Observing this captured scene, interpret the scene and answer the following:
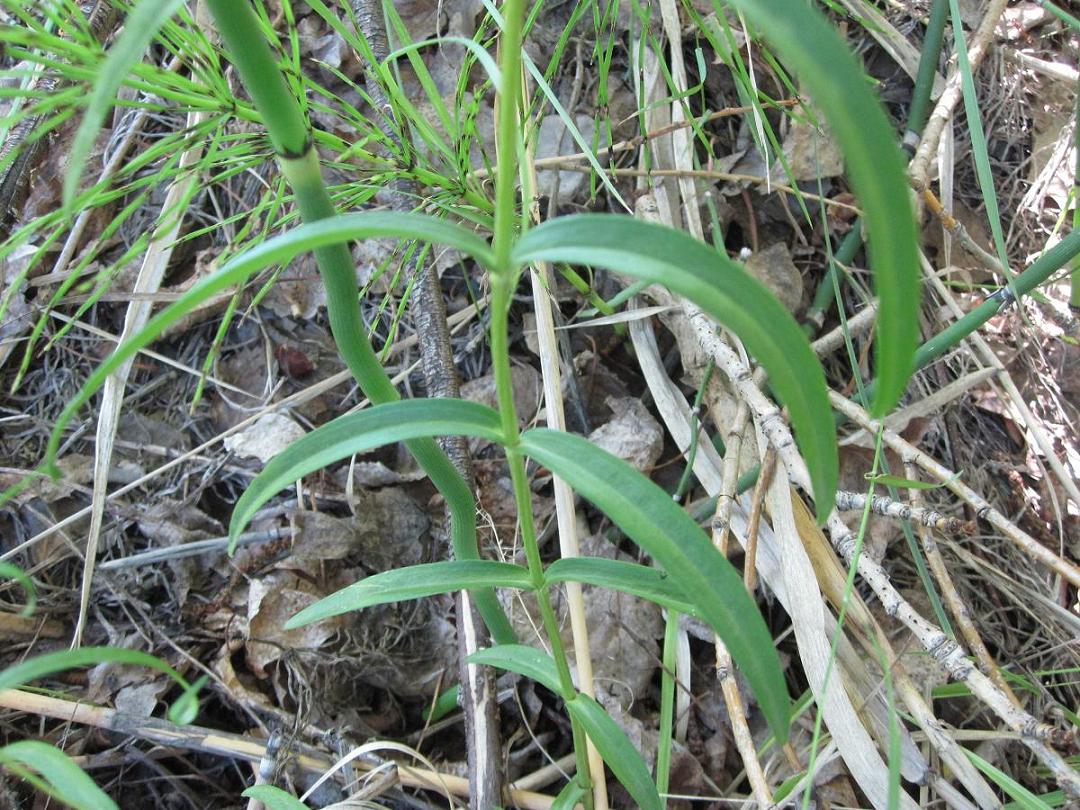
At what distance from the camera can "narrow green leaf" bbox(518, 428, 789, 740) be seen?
0.43 m

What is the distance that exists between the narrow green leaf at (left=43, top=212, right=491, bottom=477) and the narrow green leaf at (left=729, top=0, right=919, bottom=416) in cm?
17

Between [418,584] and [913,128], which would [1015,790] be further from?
[913,128]

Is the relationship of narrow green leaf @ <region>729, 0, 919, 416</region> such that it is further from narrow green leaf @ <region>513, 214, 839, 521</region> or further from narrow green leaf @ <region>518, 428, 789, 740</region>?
narrow green leaf @ <region>518, 428, 789, 740</region>

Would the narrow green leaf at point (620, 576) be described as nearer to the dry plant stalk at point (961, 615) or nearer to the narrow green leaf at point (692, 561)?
the narrow green leaf at point (692, 561)

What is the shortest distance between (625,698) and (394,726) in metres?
0.31

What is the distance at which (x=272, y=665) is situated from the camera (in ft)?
3.40

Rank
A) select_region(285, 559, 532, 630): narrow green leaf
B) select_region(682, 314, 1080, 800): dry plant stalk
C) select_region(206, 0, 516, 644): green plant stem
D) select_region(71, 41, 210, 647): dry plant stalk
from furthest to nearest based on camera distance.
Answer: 1. select_region(71, 41, 210, 647): dry plant stalk
2. select_region(682, 314, 1080, 800): dry plant stalk
3. select_region(285, 559, 532, 630): narrow green leaf
4. select_region(206, 0, 516, 644): green plant stem

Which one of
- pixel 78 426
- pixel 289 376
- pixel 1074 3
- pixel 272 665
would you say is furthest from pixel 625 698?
pixel 1074 3

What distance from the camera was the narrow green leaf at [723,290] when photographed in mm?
353

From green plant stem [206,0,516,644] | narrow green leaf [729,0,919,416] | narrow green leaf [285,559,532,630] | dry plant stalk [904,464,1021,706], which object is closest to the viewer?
narrow green leaf [729,0,919,416]

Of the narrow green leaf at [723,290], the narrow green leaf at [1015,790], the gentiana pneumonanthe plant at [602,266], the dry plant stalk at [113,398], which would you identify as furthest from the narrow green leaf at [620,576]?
the dry plant stalk at [113,398]

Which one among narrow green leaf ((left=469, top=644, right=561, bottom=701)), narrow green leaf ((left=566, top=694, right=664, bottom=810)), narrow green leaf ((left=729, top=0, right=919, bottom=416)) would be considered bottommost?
narrow green leaf ((left=566, top=694, right=664, bottom=810))

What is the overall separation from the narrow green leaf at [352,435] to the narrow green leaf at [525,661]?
268mm

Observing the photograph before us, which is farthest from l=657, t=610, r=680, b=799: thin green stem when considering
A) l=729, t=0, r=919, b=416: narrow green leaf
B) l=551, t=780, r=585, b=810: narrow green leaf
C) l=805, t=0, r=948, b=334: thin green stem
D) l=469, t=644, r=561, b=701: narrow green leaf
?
l=729, t=0, r=919, b=416: narrow green leaf
